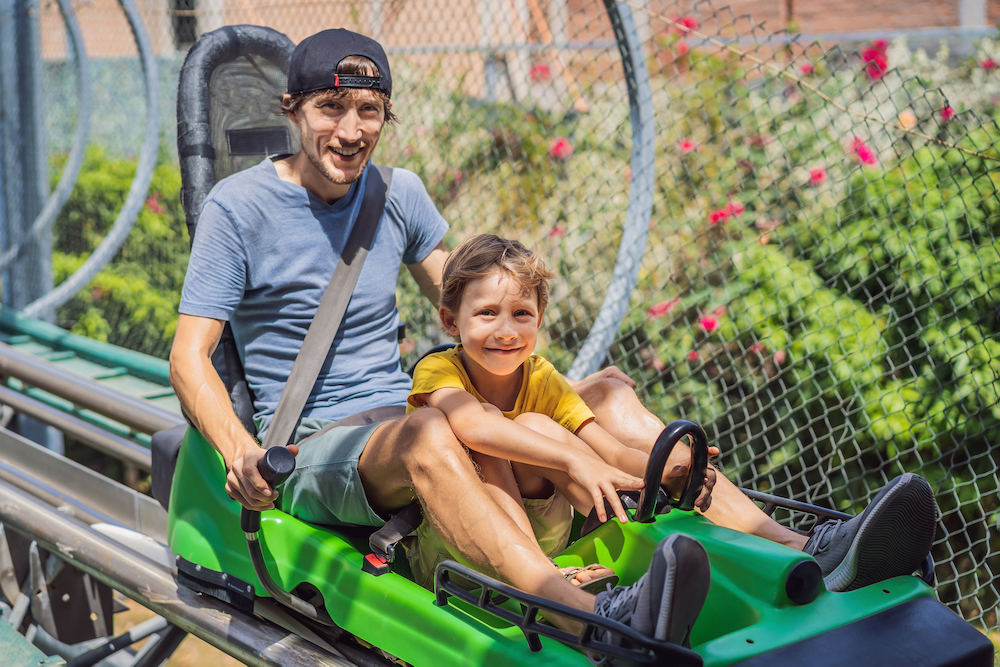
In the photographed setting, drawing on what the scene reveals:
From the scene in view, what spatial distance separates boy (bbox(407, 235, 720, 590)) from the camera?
1773 millimetres

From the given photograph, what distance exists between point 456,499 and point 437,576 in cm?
15

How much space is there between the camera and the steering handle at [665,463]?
1630 millimetres

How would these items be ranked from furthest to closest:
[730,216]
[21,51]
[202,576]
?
[21,51], [730,216], [202,576]

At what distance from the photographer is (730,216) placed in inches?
151

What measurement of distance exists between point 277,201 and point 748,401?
2112 mm

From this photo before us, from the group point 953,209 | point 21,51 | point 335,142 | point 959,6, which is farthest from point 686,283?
point 959,6

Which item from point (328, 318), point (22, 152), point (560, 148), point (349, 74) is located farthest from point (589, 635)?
point (22, 152)

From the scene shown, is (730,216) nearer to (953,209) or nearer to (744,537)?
(953,209)

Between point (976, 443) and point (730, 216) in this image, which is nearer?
point (976, 443)

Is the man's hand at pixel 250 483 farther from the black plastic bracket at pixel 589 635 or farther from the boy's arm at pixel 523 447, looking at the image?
the black plastic bracket at pixel 589 635

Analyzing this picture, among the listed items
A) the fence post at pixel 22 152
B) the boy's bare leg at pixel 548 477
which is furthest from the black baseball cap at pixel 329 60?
the fence post at pixel 22 152

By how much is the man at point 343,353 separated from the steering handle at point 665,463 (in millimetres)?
47

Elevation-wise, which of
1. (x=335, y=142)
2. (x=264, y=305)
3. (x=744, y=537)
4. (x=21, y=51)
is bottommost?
(x=744, y=537)

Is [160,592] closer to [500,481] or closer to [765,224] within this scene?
[500,481]
